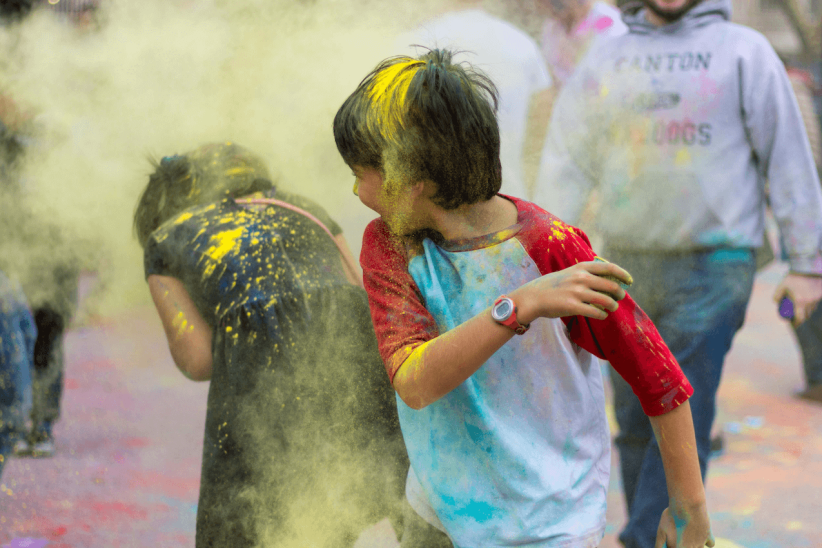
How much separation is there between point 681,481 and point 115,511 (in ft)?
7.24

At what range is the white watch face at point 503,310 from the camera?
0.93 metres

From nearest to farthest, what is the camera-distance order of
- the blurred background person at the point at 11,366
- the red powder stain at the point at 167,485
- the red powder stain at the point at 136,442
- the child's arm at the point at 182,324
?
1. the child's arm at the point at 182,324
2. the blurred background person at the point at 11,366
3. the red powder stain at the point at 167,485
4. the red powder stain at the point at 136,442

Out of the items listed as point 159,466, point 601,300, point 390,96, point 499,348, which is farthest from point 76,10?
point 159,466

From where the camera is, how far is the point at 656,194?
7.35 feet

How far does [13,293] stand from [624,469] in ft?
5.91

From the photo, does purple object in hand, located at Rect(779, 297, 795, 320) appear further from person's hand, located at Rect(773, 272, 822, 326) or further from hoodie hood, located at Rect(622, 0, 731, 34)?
hoodie hood, located at Rect(622, 0, 731, 34)

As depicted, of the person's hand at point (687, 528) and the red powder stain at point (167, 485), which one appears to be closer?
the person's hand at point (687, 528)

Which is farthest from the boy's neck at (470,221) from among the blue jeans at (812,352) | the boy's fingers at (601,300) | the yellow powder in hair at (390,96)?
the blue jeans at (812,352)

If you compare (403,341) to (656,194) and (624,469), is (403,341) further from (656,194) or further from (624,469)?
(624,469)

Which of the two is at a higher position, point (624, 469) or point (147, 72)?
point (147, 72)

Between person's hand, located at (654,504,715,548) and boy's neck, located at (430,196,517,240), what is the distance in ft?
1.54

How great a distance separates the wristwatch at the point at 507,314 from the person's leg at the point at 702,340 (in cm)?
139

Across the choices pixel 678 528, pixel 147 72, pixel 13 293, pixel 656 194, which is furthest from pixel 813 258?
pixel 13 293

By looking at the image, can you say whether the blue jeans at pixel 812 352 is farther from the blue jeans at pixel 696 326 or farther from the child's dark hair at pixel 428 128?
the child's dark hair at pixel 428 128
